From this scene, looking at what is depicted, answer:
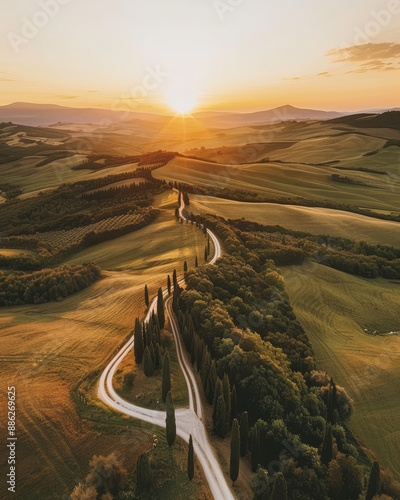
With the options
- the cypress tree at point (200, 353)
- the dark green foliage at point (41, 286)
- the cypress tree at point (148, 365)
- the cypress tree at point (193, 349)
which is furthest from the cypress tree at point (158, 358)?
the dark green foliage at point (41, 286)

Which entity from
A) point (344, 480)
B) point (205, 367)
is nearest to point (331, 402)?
point (344, 480)

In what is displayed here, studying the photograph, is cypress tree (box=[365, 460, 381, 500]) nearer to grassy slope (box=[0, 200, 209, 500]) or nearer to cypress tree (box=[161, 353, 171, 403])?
grassy slope (box=[0, 200, 209, 500])

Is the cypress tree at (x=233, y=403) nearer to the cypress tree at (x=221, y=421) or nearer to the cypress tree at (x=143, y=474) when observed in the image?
the cypress tree at (x=221, y=421)

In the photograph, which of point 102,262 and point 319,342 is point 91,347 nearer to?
point 319,342

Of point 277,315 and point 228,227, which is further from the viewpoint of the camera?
point 228,227

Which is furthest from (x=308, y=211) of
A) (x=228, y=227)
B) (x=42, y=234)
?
(x=42, y=234)

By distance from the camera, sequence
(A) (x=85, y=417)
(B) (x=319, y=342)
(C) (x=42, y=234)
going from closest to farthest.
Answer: (A) (x=85, y=417) → (B) (x=319, y=342) → (C) (x=42, y=234)

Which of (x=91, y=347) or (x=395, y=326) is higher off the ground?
(x=91, y=347)
